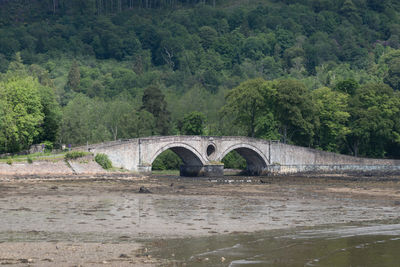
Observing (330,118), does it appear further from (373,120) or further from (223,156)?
(223,156)

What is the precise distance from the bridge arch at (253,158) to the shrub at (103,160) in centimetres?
2176

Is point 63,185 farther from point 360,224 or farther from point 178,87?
point 178,87

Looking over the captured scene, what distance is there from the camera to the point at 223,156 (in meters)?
85.1

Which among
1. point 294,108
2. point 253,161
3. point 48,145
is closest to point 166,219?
point 48,145

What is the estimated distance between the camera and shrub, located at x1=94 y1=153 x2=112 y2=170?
6738 centimetres

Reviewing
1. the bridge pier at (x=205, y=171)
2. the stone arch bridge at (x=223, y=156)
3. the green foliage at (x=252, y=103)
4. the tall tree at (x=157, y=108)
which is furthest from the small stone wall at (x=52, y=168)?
the tall tree at (x=157, y=108)

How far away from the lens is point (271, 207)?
44656 mm

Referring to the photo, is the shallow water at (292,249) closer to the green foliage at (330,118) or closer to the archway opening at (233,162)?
the green foliage at (330,118)

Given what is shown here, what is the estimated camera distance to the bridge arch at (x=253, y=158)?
87562 mm

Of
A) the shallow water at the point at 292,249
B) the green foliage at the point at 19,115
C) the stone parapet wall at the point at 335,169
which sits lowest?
the shallow water at the point at 292,249

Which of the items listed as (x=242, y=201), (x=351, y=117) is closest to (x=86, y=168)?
(x=242, y=201)

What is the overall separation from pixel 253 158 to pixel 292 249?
61624 mm

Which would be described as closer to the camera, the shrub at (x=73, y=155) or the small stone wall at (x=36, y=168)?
the small stone wall at (x=36, y=168)

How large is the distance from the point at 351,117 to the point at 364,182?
3114 centimetres
